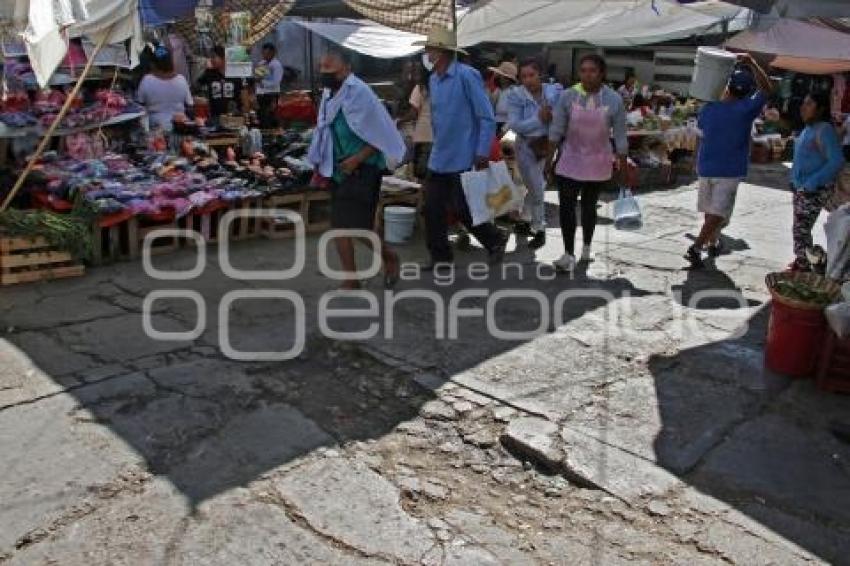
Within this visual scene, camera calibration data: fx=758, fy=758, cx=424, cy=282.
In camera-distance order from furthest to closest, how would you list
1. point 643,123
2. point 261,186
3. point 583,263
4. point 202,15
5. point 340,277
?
point 643,123 < point 202,15 < point 261,186 < point 583,263 < point 340,277

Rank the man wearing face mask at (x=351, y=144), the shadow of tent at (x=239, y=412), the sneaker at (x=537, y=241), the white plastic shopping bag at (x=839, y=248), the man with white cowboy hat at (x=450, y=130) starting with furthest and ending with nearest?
the sneaker at (x=537, y=241)
the man with white cowboy hat at (x=450, y=130)
the man wearing face mask at (x=351, y=144)
the white plastic shopping bag at (x=839, y=248)
the shadow of tent at (x=239, y=412)

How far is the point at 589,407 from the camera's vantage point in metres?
4.02

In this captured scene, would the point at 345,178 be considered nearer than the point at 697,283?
Yes

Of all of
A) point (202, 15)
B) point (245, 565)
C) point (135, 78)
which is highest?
point (202, 15)

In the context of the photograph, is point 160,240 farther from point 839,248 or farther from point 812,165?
point 812,165

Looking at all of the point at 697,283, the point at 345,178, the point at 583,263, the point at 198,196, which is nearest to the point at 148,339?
the point at 345,178

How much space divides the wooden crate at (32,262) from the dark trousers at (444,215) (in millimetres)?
2797

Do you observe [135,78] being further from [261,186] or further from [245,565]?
[245,565]

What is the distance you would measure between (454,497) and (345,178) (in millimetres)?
2696

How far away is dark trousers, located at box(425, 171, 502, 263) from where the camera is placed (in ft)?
19.9

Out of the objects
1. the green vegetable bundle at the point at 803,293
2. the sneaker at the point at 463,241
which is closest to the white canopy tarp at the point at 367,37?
→ the sneaker at the point at 463,241

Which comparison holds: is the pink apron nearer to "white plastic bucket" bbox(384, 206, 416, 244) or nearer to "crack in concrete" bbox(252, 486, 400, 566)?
"white plastic bucket" bbox(384, 206, 416, 244)

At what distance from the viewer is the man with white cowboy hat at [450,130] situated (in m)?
5.76

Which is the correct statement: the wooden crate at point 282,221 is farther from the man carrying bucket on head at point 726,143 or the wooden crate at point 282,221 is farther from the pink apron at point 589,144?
the man carrying bucket on head at point 726,143
